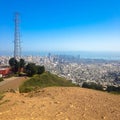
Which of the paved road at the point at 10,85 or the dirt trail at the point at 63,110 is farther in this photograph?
the paved road at the point at 10,85

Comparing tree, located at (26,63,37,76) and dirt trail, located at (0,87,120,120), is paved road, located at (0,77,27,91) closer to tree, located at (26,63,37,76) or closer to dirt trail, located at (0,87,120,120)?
tree, located at (26,63,37,76)

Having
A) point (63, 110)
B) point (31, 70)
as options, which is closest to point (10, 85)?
point (31, 70)

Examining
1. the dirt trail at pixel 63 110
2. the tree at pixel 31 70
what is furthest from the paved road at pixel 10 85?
the dirt trail at pixel 63 110

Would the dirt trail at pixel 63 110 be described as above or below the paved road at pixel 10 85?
above

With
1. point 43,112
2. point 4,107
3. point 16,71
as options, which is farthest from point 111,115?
point 16,71

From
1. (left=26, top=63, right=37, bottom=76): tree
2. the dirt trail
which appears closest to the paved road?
(left=26, top=63, right=37, bottom=76): tree

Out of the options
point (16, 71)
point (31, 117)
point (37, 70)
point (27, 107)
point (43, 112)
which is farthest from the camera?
point (16, 71)

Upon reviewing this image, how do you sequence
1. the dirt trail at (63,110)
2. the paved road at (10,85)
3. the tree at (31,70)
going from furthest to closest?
the tree at (31,70) < the paved road at (10,85) < the dirt trail at (63,110)

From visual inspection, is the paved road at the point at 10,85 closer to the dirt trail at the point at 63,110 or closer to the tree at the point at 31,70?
the tree at the point at 31,70

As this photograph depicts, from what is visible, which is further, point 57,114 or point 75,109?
point 75,109

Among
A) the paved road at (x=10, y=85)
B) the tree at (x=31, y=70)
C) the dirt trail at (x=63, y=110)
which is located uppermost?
the dirt trail at (x=63, y=110)

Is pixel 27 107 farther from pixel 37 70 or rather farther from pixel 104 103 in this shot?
pixel 37 70
